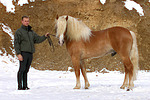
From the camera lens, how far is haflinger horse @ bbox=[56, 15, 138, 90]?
6859 mm

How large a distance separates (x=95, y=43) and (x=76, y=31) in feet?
2.78

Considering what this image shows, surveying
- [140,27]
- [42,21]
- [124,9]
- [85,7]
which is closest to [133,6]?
[124,9]

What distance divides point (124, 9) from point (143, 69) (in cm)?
724

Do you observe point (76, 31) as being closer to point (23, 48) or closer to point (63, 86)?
point (23, 48)

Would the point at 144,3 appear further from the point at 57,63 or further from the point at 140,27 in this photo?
the point at 57,63

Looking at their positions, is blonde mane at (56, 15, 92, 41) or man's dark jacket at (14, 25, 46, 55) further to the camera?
blonde mane at (56, 15, 92, 41)

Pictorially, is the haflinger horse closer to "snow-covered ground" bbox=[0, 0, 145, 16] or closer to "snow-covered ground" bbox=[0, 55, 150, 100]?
"snow-covered ground" bbox=[0, 55, 150, 100]

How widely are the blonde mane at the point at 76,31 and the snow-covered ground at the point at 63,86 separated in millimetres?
1932

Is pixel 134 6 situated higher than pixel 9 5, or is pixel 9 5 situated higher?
pixel 9 5

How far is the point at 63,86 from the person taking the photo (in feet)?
25.6

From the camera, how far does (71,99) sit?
5070 millimetres

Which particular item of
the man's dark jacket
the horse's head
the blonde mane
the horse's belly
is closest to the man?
the man's dark jacket

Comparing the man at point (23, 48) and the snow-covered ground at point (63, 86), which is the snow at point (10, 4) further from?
the man at point (23, 48)

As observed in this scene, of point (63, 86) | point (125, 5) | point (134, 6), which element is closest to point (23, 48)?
point (63, 86)
